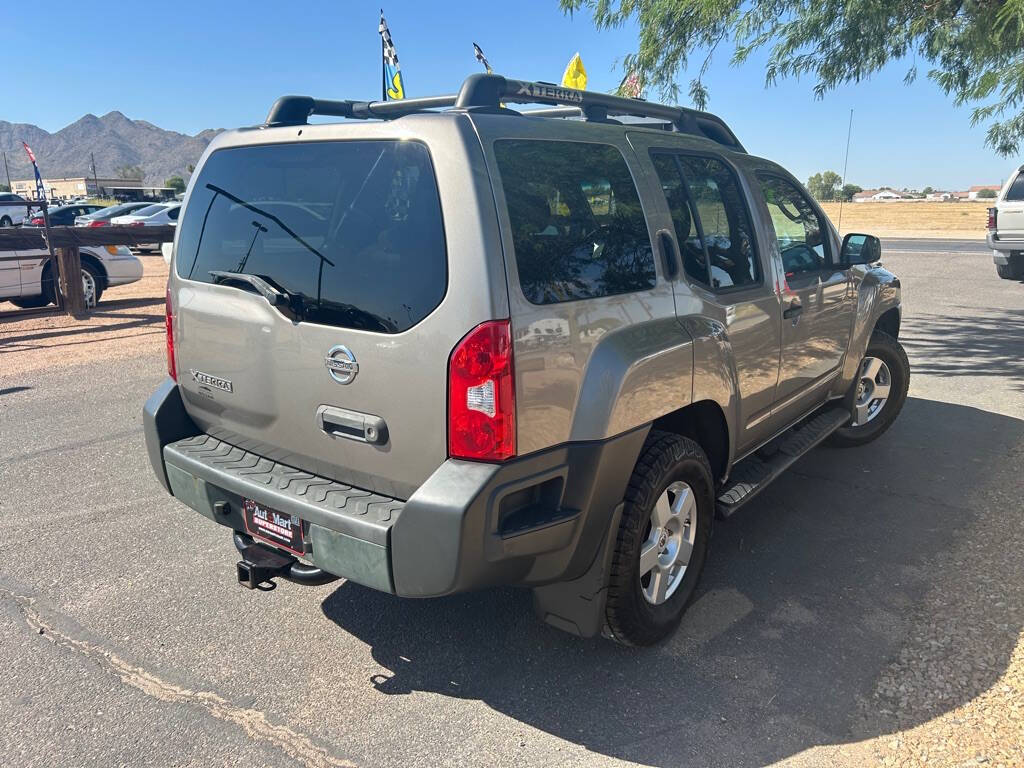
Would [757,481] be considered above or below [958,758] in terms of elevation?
above

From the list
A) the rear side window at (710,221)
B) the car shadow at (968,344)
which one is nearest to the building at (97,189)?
the car shadow at (968,344)

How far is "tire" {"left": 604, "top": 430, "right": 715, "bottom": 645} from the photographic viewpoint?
9.47ft

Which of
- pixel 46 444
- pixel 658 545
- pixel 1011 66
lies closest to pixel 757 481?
pixel 658 545

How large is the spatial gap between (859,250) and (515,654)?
329 centimetres

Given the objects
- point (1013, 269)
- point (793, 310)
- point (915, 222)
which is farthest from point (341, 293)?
point (915, 222)

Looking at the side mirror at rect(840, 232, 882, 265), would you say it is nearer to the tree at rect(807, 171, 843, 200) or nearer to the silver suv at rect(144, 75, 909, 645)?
the silver suv at rect(144, 75, 909, 645)

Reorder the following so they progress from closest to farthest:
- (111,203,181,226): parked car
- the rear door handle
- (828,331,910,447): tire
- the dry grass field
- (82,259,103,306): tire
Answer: the rear door handle
(828,331,910,447): tire
(82,259,103,306): tire
(111,203,181,226): parked car
the dry grass field

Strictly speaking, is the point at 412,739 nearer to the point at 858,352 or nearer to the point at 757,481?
the point at 757,481

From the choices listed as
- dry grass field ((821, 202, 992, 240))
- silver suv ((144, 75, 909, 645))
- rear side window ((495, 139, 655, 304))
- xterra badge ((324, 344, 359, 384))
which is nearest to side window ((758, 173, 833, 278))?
silver suv ((144, 75, 909, 645))

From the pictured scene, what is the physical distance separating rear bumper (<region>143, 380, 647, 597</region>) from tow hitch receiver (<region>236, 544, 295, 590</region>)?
13 centimetres

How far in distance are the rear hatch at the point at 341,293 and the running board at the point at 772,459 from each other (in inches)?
66.9

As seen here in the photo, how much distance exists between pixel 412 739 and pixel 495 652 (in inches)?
22.8

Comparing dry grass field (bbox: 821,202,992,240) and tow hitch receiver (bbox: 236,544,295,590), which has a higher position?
tow hitch receiver (bbox: 236,544,295,590)

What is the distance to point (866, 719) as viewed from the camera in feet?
9.04
